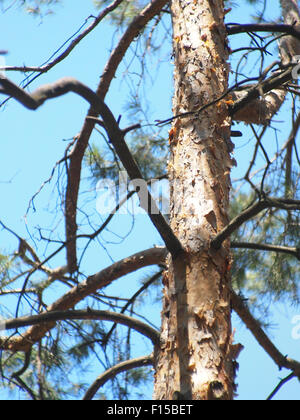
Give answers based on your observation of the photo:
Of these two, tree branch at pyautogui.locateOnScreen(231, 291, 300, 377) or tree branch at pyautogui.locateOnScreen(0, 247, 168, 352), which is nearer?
tree branch at pyautogui.locateOnScreen(231, 291, 300, 377)

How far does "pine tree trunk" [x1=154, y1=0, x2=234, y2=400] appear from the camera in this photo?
163 centimetres

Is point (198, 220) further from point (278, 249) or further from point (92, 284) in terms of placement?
point (92, 284)

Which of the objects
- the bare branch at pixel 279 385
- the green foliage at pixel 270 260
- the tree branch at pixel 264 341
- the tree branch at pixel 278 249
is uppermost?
the green foliage at pixel 270 260

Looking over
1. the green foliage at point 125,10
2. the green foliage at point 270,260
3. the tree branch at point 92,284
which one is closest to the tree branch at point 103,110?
the tree branch at point 92,284

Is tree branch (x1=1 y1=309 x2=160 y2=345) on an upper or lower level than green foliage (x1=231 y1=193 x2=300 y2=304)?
lower

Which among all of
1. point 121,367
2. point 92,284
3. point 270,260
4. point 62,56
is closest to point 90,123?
point 62,56

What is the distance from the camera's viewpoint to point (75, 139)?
8.87 ft

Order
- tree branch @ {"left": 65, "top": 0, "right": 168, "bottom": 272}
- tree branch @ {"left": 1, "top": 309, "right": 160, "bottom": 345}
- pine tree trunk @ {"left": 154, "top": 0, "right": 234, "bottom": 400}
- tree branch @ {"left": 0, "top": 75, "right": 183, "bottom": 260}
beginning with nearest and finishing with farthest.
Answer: tree branch @ {"left": 0, "top": 75, "right": 183, "bottom": 260}
pine tree trunk @ {"left": 154, "top": 0, "right": 234, "bottom": 400}
tree branch @ {"left": 1, "top": 309, "right": 160, "bottom": 345}
tree branch @ {"left": 65, "top": 0, "right": 168, "bottom": 272}

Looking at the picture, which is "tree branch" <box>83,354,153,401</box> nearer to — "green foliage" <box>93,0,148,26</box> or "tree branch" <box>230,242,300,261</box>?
"tree branch" <box>230,242,300,261</box>

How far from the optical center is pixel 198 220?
6.08 ft

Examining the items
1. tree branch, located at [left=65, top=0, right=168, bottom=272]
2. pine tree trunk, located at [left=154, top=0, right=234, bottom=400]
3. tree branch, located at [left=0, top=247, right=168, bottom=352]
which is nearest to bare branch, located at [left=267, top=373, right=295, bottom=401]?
pine tree trunk, located at [left=154, top=0, right=234, bottom=400]

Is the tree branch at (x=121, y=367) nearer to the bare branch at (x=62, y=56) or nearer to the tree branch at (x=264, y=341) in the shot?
the tree branch at (x=264, y=341)

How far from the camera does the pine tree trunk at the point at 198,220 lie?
1.63 m

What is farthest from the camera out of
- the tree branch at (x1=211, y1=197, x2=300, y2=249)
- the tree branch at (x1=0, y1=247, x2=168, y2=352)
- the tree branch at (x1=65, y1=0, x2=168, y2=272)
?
the tree branch at (x1=65, y1=0, x2=168, y2=272)
